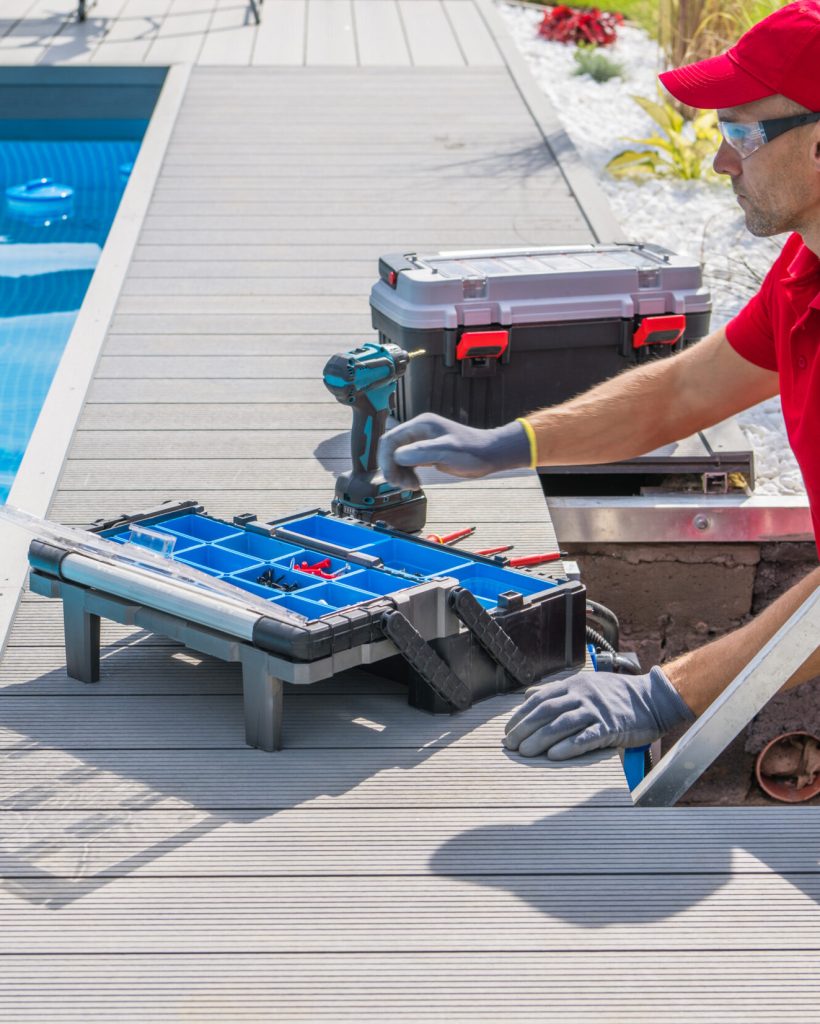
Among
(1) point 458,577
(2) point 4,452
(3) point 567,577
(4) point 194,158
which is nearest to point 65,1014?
(1) point 458,577

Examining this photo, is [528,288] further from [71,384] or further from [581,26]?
[581,26]

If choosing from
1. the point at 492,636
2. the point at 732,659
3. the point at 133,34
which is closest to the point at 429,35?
the point at 133,34

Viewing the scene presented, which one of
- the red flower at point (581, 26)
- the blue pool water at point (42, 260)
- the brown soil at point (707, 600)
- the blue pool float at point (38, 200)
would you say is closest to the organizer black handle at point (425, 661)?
the brown soil at point (707, 600)

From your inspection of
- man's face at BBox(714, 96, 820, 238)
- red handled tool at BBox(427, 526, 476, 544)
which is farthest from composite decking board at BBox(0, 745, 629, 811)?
man's face at BBox(714, 96, 820, 238)

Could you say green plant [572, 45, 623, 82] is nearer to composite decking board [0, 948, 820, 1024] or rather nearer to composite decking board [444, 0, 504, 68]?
composite decking board [444, 0, 504, 68]

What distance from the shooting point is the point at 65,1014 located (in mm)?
1729

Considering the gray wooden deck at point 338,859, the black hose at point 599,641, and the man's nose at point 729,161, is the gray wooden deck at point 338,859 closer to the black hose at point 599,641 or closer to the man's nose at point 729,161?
the black hose at point 599,641

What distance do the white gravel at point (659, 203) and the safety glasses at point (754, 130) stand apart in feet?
5.64

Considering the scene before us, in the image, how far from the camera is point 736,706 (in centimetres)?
216

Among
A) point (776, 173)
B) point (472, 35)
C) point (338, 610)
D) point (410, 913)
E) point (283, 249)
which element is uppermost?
point (776, 173)

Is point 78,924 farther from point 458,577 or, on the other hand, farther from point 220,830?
point 458,577

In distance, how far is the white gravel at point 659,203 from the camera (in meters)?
4.31

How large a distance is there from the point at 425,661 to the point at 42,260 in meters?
5.43

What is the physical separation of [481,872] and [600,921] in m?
0.19
